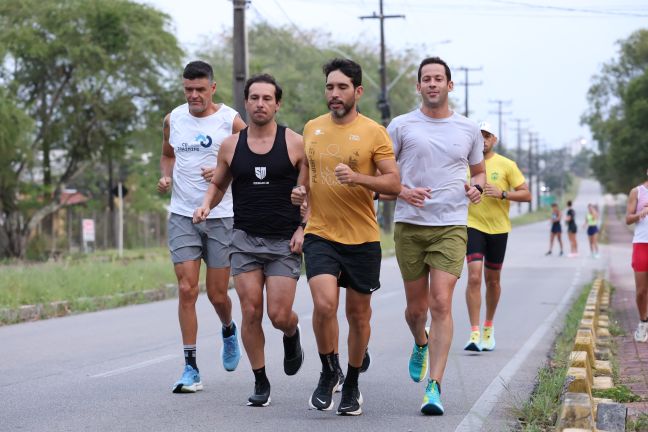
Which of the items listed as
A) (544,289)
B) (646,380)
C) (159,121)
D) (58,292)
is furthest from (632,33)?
(646,380)

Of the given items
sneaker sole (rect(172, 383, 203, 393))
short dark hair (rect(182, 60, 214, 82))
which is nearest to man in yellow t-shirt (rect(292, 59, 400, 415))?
sneaker sole (rect(172, 383, 203, 393))

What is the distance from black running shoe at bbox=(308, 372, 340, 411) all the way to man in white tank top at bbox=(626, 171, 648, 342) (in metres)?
5.55

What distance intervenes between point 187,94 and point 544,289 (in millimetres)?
14778

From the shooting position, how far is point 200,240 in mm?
8977

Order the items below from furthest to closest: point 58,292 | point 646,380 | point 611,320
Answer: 1. point 58,292
2. point 611,320
3. point 646,380

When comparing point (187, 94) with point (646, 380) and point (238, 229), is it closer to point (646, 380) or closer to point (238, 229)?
point (238, 229)

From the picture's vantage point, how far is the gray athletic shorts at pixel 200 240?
8.90m

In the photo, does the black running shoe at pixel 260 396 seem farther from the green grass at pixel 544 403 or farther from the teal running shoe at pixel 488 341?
the teal running shoe at pixel 488 341

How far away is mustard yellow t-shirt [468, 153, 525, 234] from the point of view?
37.9 ft

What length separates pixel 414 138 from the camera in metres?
8.28

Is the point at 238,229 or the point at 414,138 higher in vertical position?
the point at 414,138

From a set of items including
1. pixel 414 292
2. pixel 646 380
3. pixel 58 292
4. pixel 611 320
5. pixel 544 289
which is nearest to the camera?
pixel 414 292

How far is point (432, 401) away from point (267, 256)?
138 cm

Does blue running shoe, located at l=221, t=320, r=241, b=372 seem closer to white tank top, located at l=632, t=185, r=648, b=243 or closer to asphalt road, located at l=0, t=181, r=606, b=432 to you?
asphalt road, located at l=0, t=181, r=606, b=432
